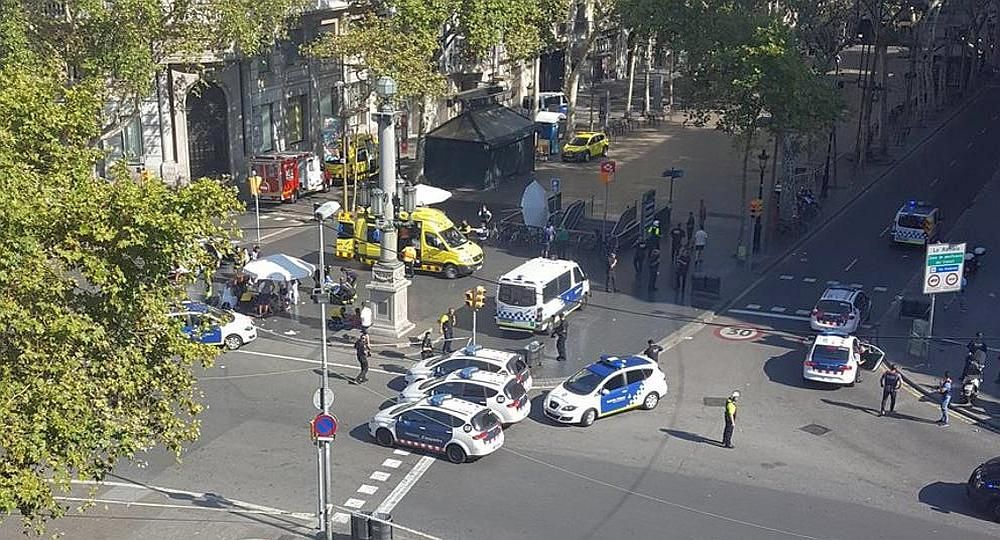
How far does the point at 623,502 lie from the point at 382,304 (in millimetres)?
13794

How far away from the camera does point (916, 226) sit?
155 ft

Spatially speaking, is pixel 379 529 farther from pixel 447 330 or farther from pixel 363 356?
pixel 447 330

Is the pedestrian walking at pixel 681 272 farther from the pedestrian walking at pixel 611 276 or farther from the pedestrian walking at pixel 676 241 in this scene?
the pedestrian walking at pixel 676 241

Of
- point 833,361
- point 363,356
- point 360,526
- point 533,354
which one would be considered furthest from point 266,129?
point 360,526

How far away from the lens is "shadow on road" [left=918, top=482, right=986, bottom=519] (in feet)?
85.8

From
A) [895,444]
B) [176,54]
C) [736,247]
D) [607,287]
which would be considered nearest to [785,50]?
[736,247]

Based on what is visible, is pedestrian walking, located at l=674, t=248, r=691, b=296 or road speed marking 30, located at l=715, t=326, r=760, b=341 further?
pedestrian walking, located at l=674, t=248, r=691, b=296

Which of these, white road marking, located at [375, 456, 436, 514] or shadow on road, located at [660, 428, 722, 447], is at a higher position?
shadow on road, located at [660, 428, 722, 447]

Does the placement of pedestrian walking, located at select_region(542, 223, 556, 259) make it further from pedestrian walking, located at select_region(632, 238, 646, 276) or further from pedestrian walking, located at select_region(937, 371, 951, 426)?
pedestrian walking, located at select_region(937, 371, 951, 426)

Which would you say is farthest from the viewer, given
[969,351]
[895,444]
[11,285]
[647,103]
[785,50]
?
[647,103]

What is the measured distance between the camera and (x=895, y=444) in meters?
29.7

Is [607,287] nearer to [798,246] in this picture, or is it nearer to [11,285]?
[798,246]

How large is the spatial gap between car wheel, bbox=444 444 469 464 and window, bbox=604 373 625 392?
15.7 feet

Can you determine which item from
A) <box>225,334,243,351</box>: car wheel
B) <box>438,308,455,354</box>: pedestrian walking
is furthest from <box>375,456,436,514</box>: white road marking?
<box>225,334,243,351</box>: car wheel
